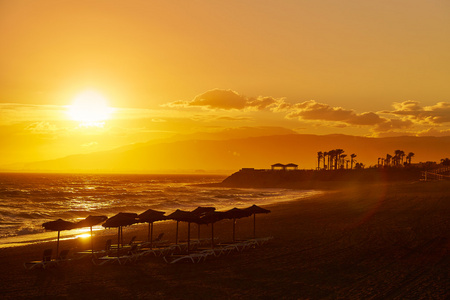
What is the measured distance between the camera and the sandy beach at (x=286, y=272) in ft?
37.0

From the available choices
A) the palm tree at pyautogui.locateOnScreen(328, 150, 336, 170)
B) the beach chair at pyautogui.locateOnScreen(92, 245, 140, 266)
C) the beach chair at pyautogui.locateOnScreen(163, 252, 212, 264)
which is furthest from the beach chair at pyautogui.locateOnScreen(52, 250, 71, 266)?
the palm tree at pyautogui.locateOnScreen(328, 150, 336, 170)

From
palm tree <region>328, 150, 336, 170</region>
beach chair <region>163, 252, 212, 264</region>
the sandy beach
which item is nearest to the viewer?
the sandy beach

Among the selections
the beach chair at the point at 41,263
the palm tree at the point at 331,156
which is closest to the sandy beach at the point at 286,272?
the beach chair at the point at 41,263

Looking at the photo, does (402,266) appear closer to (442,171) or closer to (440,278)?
(440,278)

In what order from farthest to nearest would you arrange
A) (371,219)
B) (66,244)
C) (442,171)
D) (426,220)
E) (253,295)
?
1. (442,171)
2. (371,219)
3. (426,220)
4. (66,244)
5. (253,295)

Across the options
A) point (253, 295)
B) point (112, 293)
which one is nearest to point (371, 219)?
point (253, 295)

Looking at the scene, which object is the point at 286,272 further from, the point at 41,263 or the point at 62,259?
the point at 41,263

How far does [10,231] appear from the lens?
27344mm

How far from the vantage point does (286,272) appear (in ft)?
43.5

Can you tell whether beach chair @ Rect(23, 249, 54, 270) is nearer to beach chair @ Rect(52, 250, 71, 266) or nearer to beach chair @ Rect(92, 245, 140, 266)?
beach chair @ Rect(52, 250, 71, 266)

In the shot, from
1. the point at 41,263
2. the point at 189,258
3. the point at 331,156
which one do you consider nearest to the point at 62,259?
the point at 41,263

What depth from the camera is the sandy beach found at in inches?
444

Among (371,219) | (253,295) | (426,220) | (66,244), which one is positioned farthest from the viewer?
(371,219)

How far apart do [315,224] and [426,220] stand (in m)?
5.81
